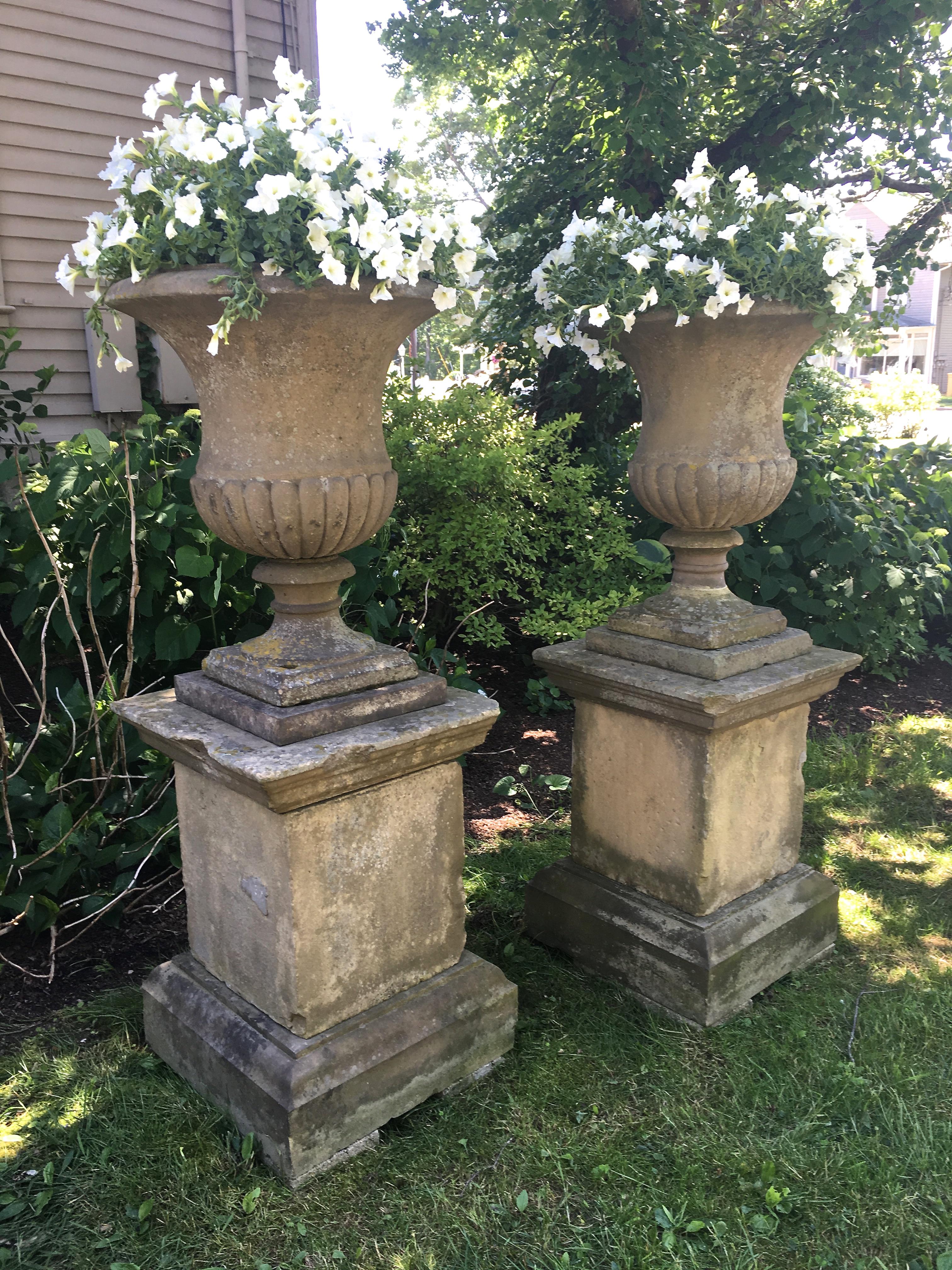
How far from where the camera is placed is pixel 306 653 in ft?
7.20

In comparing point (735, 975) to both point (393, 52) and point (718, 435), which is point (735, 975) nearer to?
point (718, 435)

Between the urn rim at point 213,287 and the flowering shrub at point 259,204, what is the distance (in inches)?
0.5

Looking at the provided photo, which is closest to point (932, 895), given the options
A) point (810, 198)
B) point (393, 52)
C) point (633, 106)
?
point (810, 198)

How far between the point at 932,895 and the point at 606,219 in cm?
252

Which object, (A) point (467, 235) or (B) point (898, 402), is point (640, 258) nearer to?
(A) point (467, 235)

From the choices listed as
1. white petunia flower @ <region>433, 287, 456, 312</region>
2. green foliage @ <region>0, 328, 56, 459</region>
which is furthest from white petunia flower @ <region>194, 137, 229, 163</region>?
green foliage @ <region>0, 328, 56, 459</region>

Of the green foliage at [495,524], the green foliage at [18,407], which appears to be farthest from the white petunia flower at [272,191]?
the green foliage at [18,407]

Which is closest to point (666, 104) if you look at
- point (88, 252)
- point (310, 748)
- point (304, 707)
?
point (88, 252)

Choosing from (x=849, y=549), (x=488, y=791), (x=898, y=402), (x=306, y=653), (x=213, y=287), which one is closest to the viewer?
(x=213, y=287)

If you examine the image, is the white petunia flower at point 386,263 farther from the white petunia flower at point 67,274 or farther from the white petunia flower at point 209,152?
the white petunia flower at point 67,274

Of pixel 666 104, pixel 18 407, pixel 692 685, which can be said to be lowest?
pixel 692 685

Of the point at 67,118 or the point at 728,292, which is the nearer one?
the point at 728,292

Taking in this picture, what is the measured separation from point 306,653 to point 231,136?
3.55 feet

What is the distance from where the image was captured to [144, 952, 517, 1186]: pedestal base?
208cm
